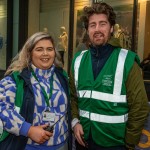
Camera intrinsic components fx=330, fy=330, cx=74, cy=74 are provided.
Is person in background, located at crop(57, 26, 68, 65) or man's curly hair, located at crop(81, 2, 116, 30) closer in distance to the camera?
man's curly hair, located at crop(81, 2, 116, 30)

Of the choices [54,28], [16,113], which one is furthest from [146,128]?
[54,28]

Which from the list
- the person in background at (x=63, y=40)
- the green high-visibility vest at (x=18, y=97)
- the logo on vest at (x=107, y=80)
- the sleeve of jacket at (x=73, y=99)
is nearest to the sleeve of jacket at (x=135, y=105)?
the logo on vest at (x=107, y=80)

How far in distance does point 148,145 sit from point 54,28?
9195 mm

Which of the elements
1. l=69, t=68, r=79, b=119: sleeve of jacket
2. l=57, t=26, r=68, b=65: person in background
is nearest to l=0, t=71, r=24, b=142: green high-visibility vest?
l=69, t=68, r=79, b=119: sleeve of jacket

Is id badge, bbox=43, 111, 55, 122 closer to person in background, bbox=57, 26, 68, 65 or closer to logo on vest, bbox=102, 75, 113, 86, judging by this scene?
logo on vest, bbox=102, 75, 113, 86

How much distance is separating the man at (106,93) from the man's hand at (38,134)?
0.37 meters

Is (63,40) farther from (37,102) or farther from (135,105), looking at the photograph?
(135,105)

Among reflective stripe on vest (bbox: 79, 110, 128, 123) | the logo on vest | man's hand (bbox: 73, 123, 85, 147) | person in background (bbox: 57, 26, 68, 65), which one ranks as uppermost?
person in background (bbox: 57, 26, 68, 65)

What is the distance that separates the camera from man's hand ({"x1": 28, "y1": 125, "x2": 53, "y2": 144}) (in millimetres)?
2625

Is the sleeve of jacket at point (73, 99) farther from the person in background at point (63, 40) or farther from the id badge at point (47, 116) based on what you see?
the person in background at point (63, 40)

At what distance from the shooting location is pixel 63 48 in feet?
37.8

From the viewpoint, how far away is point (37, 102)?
2.74 metres

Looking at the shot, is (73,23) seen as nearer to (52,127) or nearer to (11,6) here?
(11,6)

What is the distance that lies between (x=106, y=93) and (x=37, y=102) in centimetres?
58
